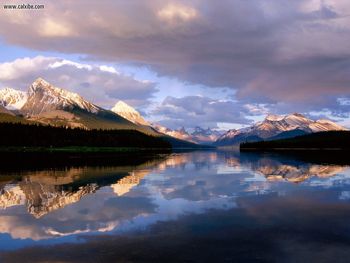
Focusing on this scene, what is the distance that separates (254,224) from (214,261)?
354 inches

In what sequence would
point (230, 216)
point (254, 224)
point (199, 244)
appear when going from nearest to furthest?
point (199, 244)
point (254, 224)
point (230, 216)

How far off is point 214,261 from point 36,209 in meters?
19.1

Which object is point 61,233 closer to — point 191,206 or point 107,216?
point 107,216

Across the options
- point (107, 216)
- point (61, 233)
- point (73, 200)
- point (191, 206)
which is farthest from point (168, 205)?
point (61, 233)

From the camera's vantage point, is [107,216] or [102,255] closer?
[102,255]

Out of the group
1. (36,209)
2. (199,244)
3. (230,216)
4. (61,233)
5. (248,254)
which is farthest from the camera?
(36,209)

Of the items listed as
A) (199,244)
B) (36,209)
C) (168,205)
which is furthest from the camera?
(168,205)

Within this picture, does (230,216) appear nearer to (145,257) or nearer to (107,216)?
(107,216)

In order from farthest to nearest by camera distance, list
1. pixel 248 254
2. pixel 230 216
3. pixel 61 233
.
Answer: pixel 230 216, pixel 61 233, pixel 248 254

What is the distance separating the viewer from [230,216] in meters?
28.7

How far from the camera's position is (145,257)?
59.9 ft

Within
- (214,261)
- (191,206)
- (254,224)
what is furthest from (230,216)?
(214,261)

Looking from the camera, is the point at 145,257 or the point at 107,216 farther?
the point at 107,216

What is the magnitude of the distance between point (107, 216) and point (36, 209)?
6.81 m
